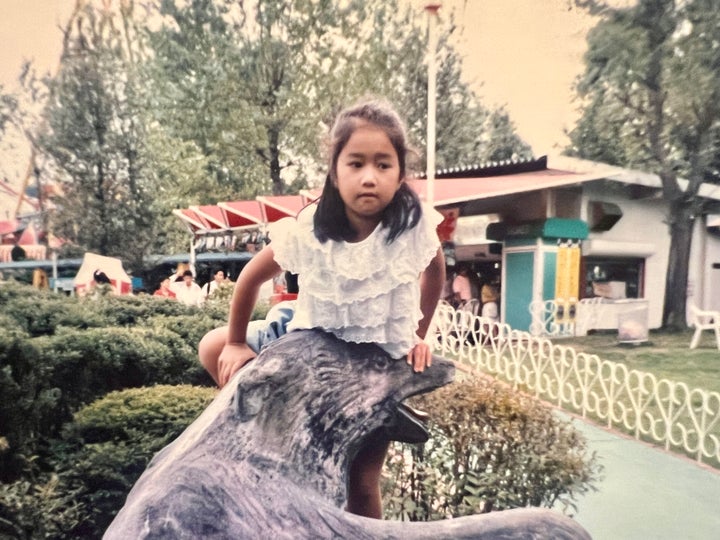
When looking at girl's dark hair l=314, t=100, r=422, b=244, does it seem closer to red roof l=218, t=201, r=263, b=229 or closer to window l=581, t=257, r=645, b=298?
window l=581, t=257, r=645, b=298

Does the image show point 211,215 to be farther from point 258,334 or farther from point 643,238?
point 643,238

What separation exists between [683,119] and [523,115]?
0.69m

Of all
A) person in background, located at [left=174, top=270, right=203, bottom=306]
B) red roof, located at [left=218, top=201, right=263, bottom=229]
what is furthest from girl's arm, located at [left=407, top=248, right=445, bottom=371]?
person in background, located at [left=174, top=270, right=203, bottom=306]

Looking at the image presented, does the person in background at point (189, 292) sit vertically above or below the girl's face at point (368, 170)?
below

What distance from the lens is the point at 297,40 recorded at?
10.1 feet

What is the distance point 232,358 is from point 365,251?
0.45 meters

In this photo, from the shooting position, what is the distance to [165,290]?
4.18 meters

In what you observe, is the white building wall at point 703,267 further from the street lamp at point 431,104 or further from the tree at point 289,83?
the street lamp at point 431,104

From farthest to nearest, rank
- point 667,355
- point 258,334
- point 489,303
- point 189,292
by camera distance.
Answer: point 189,292 → point 489,303 → point 667,355 → point 258,334

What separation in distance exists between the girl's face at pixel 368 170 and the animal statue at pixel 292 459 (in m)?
0.32

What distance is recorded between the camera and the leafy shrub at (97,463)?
2.20 meters

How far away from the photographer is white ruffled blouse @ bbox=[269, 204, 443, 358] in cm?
129

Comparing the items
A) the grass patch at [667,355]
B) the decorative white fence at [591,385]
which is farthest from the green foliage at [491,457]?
the grass patch at [667,355]

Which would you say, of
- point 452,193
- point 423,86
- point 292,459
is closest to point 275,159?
point 423,86
